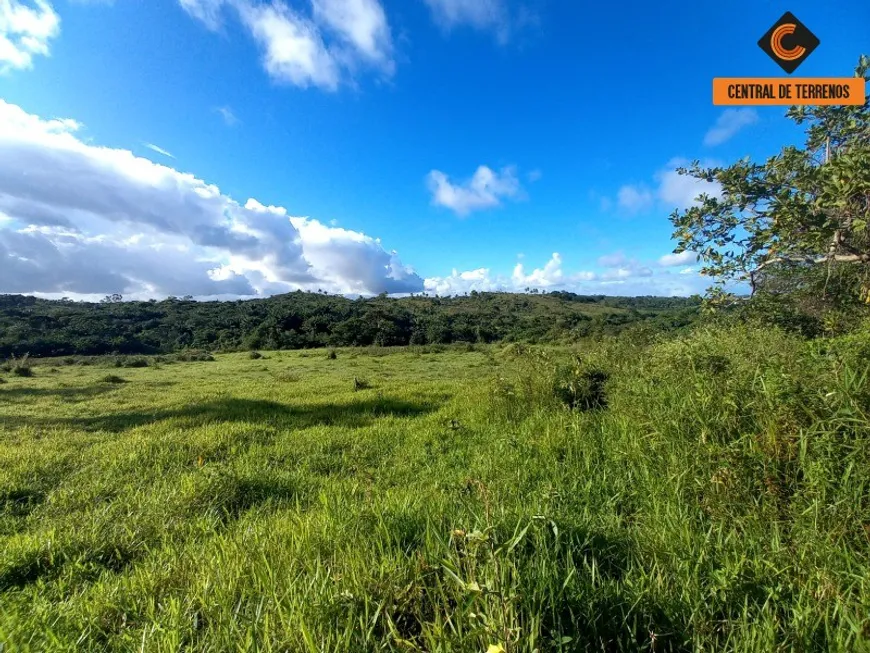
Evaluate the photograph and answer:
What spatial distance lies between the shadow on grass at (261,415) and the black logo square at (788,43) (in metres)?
7.95

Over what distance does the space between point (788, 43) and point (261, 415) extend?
35.8 ft

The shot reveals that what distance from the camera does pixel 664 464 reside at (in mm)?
3545

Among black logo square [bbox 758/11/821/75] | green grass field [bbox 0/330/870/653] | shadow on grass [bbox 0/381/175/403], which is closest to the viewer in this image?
green grass field [bbox 0/330/870/653]

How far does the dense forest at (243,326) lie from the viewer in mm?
53000

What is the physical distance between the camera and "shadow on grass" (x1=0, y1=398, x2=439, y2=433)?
8000 mm

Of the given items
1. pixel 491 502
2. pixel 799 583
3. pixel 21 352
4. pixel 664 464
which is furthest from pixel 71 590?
pixel 21 352

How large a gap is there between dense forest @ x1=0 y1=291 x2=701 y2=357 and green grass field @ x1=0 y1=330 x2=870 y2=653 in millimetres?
32064

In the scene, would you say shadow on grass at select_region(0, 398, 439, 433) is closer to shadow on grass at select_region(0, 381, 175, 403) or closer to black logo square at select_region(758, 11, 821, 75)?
shadow on grass at select_region(0, 381, 175, 403)

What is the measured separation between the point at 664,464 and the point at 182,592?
3.95 meters

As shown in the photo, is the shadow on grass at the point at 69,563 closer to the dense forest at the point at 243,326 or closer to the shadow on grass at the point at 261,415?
the shadow on grass at the point at 261,415

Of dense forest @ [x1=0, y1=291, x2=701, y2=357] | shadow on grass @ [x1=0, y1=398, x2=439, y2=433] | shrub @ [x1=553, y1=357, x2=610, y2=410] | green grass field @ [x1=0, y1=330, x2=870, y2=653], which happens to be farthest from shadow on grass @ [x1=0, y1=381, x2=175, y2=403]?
dense forest @ [x1=0, y1=291, x2=701, y2=357]

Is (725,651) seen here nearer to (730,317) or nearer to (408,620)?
(408,620)

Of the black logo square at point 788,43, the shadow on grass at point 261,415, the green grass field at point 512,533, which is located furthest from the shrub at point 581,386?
the black logo square at point 788,43

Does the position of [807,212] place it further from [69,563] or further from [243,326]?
[243,326]
